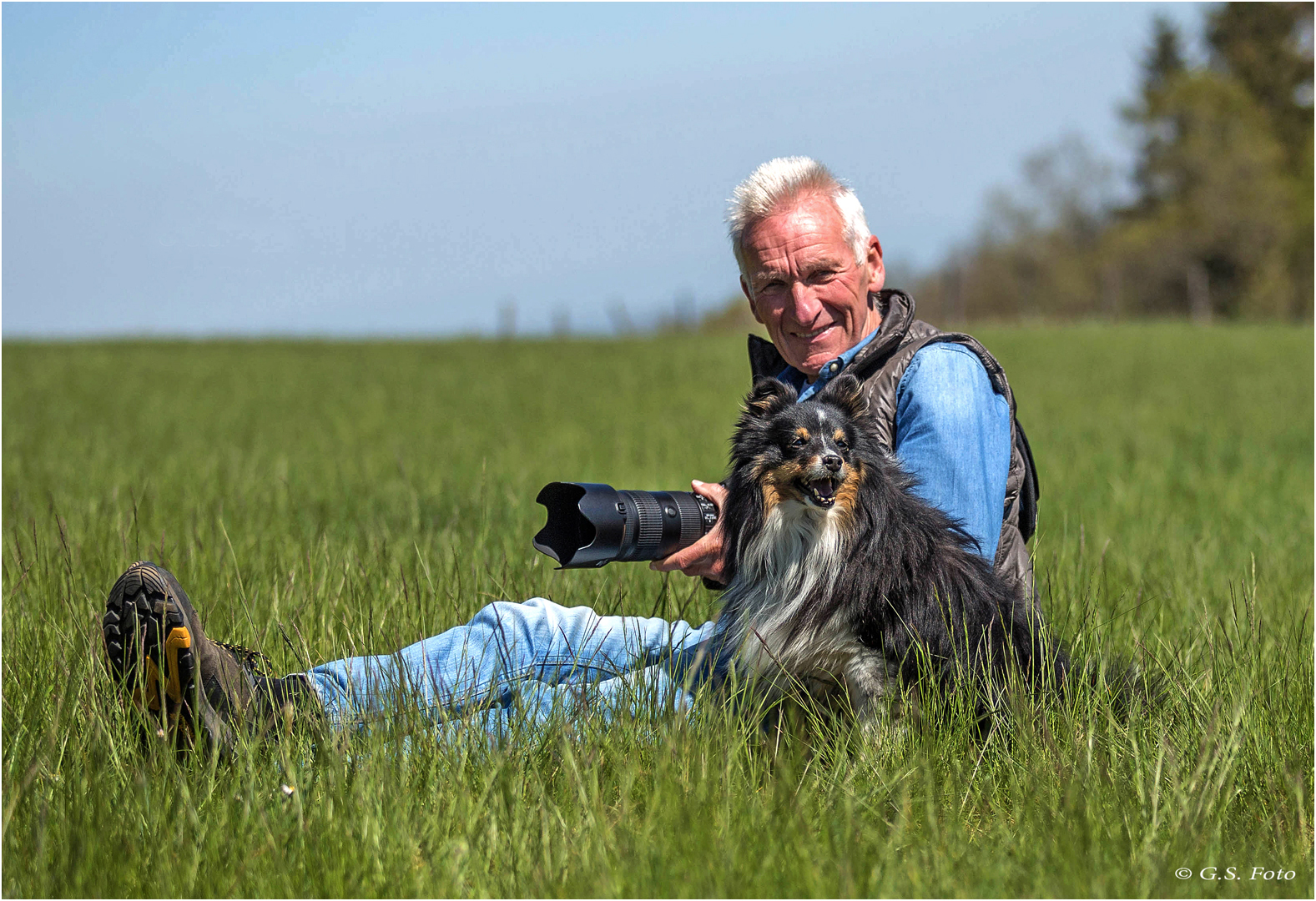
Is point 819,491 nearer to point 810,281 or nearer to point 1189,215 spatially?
point 810,281

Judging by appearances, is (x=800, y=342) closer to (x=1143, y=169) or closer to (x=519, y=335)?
(x=519, y=335)

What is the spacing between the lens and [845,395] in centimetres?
296

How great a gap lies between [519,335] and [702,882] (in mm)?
→ 28333

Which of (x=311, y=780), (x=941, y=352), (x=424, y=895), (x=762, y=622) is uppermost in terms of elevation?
(x=941, y=352)

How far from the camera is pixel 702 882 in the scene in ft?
7.27

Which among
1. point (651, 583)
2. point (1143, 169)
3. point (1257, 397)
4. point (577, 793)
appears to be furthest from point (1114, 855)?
point (1143, 169)

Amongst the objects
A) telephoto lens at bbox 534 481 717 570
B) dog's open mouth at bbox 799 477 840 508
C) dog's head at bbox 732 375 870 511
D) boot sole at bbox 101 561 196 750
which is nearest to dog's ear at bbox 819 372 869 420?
dog's head at bbox 732 375 870 511

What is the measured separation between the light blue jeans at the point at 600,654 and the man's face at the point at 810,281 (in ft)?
1.42

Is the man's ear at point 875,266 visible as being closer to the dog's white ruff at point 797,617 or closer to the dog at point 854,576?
the dog at point 854,576

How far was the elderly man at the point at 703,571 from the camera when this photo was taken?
283 cm

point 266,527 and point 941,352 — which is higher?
point 941,352

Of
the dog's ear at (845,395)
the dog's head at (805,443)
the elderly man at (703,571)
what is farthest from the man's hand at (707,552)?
the dog's ear at (845,395)

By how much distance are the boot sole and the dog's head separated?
1591 mm

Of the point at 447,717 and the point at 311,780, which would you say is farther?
the point at 447,717
